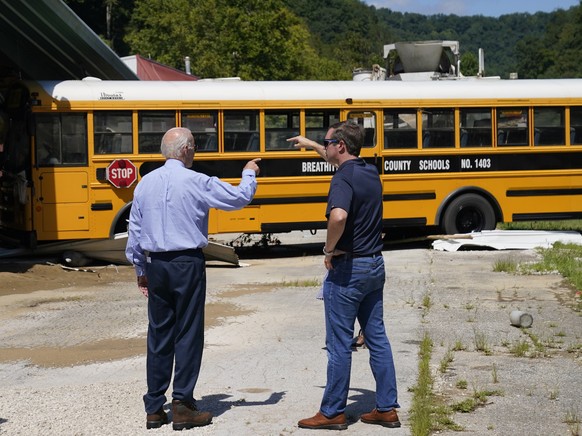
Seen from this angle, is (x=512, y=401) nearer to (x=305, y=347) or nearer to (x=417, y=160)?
(x=305, y=347)

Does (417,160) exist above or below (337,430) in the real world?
above

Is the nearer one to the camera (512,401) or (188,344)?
(188,344)

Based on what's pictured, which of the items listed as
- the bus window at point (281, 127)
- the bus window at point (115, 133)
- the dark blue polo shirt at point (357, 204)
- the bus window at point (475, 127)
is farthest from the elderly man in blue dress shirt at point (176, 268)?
the bus window at point (475, 127)

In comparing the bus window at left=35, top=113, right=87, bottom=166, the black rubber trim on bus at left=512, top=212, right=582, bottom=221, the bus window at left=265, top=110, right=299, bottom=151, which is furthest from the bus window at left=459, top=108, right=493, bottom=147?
the bus window at left=35, top=113, right=87, bottom=166

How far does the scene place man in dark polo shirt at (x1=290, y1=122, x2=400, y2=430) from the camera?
21.1 feet

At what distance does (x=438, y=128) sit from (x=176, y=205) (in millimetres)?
11782

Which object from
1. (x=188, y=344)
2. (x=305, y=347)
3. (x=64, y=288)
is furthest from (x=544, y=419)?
(x=64, y=288)

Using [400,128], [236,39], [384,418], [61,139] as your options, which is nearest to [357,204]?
[384,418]

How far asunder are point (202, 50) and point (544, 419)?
51.3 metres

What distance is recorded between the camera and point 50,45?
18281mm

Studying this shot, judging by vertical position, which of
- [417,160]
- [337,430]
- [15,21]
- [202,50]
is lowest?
[337,430]

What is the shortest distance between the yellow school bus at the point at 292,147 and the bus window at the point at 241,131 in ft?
0.05

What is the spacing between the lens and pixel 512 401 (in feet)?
23.1

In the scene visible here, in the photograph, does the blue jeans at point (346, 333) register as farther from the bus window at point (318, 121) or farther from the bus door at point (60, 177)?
the bus window at point (318, 121)
